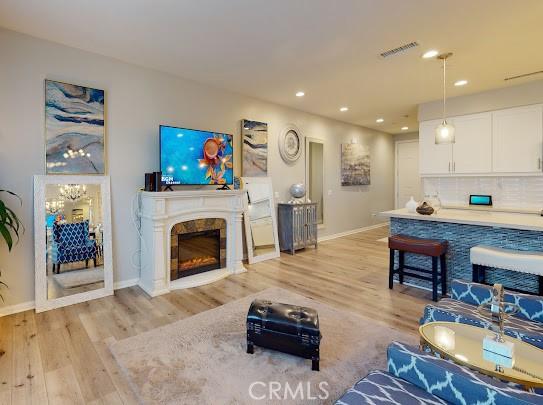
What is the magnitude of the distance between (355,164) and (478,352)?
6067 millimetres

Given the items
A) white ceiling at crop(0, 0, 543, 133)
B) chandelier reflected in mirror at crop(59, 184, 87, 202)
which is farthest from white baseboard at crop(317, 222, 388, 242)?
chandelier reflected in mirror at crop(59, 184, 87, 202)

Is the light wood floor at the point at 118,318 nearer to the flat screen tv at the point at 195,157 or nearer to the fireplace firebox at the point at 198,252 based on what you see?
the fireplace firebox at the point at 198,252

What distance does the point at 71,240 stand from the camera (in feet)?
10.5

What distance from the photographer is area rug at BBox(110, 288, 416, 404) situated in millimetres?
1825

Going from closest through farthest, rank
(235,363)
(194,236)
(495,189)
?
(235,363) < (194,236) < (495,189)

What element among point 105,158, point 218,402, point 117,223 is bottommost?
point 218,402

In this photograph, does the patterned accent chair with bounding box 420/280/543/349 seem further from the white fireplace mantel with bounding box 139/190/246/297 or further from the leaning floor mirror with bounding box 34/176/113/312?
the leaning floor mirror with bounding box 34/176/113/312

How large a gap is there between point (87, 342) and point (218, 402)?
1375 mm

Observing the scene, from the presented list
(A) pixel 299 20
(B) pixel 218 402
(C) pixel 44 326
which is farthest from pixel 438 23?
(C) pixel 44 326

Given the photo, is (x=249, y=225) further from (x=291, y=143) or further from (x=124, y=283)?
(x=124, y=283)

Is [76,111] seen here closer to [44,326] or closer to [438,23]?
[44,326]

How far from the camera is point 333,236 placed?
22.2 feet

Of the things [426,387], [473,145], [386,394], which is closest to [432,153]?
[473,145]

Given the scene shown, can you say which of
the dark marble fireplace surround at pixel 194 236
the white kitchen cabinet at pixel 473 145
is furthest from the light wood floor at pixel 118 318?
the white kitchen cabinet at pixel 473 145
